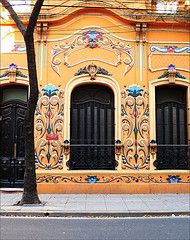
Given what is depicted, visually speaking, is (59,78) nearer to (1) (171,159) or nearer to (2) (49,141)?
(2) (49,141)

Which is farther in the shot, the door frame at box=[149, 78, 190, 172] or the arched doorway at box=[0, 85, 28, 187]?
the arched doorway at box=[0, 85, 28, 187]

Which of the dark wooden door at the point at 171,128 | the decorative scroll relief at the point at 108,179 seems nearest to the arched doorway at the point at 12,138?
the decorative scroll relief at the point at 108,179

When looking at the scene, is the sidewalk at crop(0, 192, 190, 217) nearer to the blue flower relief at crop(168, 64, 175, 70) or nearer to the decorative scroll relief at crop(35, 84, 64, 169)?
the decorative scroll relief at crop(35, 84, 64, 169)

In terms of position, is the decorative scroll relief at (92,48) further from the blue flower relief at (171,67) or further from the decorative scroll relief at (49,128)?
the blue flower relief at (171,67)

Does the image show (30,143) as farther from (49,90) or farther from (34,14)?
(34,14)

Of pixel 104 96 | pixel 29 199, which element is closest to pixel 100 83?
pixel 104 96

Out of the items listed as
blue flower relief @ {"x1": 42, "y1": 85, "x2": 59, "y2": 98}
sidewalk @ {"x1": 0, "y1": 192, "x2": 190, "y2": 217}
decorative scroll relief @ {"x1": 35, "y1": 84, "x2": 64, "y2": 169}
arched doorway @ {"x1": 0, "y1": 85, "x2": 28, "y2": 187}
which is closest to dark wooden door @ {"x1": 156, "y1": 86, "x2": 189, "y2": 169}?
sidewalk @ {"x1": 0, "y1": 192, "x2": 190, "y2": 217}

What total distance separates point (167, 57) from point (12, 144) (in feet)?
21.4

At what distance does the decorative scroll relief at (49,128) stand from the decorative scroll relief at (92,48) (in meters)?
0.94

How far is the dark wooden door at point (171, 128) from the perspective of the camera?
1214 cm

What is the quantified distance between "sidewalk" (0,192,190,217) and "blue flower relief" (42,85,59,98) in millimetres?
3549

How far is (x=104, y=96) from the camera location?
12539 mm

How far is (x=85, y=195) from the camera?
1133 centimetres

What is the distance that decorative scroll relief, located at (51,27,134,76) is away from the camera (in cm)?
1234
